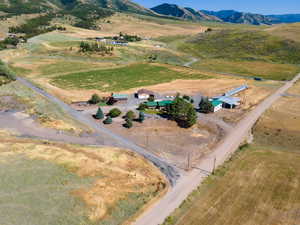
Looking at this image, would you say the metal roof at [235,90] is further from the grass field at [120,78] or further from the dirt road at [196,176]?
the grass field at [120,78]

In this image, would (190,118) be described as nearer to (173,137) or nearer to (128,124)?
(173,137)

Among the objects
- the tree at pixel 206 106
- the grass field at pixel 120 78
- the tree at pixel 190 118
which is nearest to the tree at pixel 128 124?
the tree at pixel 190 118

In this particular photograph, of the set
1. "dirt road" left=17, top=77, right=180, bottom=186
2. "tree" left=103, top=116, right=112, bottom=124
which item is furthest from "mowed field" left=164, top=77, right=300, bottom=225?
"tree" left=103, top=116, right=112, bottom=124

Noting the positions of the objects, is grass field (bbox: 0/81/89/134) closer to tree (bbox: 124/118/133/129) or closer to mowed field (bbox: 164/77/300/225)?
tree (bbox: 124/118/133/129)

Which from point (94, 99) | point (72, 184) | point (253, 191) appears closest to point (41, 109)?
point (94, 99)

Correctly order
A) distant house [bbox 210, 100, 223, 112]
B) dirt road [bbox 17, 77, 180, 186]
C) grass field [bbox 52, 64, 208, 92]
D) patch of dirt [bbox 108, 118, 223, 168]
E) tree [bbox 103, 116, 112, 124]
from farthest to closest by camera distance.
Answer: grass field [bbox 52, 64, 208, 92]
distant house [bbox 210, 100, 223, 112]
tree [bbox 103, 116, 112, 124]
patch of dirt [bbox 108, 118, 223, 168]
dirt road [bbox 17, 77, 180, 186]

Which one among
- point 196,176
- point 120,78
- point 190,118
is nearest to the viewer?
point 196,176
